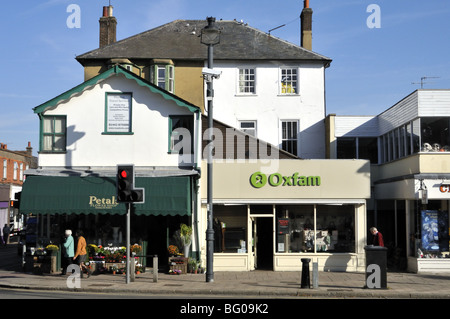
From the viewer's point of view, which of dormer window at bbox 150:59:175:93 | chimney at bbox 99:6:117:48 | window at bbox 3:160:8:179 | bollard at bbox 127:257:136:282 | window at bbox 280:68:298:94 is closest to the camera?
bollard at bbox 127:257:136:282

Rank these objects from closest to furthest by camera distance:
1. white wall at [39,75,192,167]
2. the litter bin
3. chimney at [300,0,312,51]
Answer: the litter bin < white wall at [39,75,192,167] < chimney at [300,0,312,51]

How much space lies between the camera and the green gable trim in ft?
75.2

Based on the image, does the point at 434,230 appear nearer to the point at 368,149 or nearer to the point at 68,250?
the point at 368,149

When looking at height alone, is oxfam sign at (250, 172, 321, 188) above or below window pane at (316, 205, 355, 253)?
above

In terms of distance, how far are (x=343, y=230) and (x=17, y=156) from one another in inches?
1600

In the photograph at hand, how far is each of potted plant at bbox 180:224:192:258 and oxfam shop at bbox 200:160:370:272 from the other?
1.64 meters

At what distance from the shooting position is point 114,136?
23188 millimetres

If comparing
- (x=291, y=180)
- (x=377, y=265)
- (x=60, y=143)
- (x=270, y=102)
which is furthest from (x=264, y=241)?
(x=270, y=102)

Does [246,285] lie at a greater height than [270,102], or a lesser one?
lesser

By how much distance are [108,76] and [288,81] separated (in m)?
12.8

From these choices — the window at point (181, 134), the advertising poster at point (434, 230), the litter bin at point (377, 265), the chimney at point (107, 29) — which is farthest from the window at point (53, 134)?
the advertising poster at point (434, 230)

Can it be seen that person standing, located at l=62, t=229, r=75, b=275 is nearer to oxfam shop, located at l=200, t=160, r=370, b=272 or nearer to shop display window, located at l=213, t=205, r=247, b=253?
oxfam shop, located at l=200, t=160, r=370, b=272

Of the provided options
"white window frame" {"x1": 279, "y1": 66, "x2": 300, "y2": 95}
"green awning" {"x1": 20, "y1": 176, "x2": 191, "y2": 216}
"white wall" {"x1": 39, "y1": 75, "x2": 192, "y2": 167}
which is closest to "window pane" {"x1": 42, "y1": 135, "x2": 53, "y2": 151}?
"white wall" {"x1": 39, "y1": 75, "x2": 192, "y2": 167}
